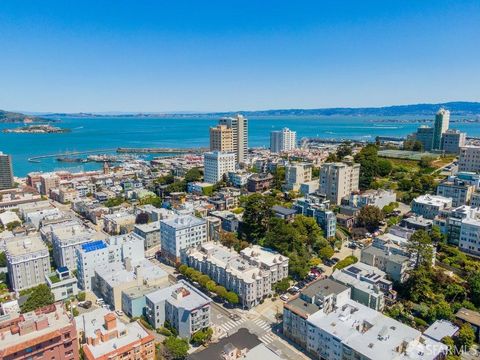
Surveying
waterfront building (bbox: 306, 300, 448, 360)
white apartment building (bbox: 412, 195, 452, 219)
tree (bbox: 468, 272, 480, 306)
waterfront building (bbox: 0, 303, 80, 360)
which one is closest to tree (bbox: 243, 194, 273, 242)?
waterfront building (bbox: 306, 300, 448, 360)

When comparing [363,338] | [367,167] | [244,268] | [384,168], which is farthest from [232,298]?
[384,168]

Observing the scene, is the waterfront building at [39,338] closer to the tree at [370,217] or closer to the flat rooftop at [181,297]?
the flat rooftop at [181,297]

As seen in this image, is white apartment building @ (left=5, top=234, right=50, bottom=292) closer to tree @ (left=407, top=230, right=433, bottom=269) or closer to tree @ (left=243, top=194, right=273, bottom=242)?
tree @ (left=243, top=194, right=273, bottom=242)

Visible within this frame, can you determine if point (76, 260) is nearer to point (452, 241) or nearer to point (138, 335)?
point (138, 335)

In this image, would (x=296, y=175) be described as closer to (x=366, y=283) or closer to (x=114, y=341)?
(x=366, y=283)

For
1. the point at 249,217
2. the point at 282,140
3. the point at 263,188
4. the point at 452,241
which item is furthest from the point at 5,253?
the point at 282,140

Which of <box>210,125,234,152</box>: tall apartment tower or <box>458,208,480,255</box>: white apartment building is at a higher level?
<box>210,125,234,152</box>: tall apartment tower

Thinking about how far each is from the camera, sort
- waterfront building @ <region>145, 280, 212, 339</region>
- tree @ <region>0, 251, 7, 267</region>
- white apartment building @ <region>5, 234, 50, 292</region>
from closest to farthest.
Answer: waterfront building @ <region>145, 280, 212, 339</region> < white apartment building @ <region>5, 234, 50, 292</region> < tree @ <region>0, 251, 7, 267</region>
